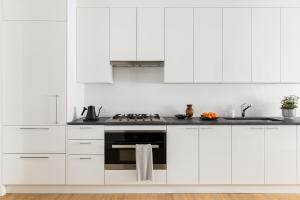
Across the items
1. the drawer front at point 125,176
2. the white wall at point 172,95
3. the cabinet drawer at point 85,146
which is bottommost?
the drawer front at point 125,176

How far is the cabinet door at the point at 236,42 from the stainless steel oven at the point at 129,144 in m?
1.25

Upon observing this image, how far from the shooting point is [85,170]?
11.5 feet

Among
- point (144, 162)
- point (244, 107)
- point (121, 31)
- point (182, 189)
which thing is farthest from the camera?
point (244, 107)

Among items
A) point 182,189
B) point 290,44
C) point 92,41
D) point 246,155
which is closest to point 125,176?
point 182,189

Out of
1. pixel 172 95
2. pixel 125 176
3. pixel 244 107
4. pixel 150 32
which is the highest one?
pixel 150 32

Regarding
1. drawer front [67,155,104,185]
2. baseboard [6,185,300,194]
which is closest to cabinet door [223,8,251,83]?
baseboard [6,185,300,194]

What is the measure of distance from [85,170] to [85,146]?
29 centimetres

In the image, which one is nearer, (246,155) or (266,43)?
(246,155)

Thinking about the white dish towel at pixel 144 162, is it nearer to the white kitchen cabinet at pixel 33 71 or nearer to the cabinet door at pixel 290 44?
the white kitchen cabinet at pixel 33 71

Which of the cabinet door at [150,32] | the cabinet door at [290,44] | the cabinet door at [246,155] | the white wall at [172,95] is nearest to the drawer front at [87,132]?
the white wall at [172,95]

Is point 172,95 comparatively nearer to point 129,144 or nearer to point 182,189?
point 129,144

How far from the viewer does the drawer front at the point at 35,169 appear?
137 inches

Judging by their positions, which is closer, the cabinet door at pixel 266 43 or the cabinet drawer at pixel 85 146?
the cabinet drawer at pixel 85 146

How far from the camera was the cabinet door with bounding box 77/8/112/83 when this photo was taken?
151 inches
